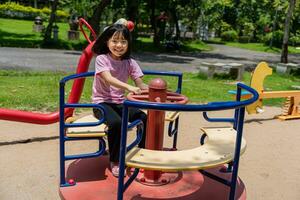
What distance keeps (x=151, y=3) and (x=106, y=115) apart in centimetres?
1605

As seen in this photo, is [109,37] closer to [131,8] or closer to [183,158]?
[183,158]

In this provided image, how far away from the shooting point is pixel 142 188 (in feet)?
9.57

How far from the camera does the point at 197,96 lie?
22.5 feet

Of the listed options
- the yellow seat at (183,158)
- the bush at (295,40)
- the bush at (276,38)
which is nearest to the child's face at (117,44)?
the yellow seat at (183,158)

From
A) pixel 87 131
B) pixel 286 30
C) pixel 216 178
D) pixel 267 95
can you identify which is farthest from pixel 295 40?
pixel 87 131

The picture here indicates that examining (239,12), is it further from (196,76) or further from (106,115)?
(106,115)

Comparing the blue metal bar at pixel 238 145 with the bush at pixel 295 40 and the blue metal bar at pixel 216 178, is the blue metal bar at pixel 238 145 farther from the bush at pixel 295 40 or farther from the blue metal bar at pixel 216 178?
the bush at pixel 295 40

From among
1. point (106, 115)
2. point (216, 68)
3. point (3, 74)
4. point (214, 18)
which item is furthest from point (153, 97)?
point (214, 18)

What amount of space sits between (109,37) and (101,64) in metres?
0.22

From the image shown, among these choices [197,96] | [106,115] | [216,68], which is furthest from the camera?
[216,68]

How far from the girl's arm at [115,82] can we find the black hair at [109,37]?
280 millimetres

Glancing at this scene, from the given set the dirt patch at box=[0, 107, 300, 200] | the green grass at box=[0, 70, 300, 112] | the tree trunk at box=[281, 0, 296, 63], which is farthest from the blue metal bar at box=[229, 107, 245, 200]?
the tree trunk at box=[281, 0, 296, 63]

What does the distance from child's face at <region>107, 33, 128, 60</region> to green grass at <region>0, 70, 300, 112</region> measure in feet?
8.76

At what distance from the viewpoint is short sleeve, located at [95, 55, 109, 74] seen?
2.95m
